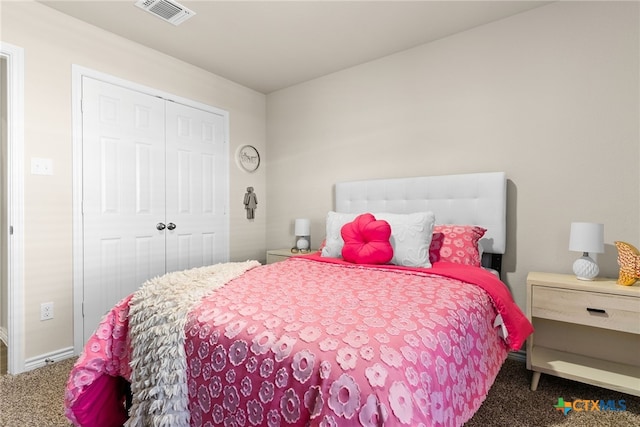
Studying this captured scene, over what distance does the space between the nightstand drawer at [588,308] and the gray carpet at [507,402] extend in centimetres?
46

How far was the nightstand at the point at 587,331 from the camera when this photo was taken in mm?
1843

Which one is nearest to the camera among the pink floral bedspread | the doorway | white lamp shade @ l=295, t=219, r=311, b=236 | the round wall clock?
the pink floral bedspread

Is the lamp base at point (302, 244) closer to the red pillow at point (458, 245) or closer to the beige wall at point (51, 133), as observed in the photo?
the red pillow at point (458, 245)

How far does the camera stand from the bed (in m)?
0.98

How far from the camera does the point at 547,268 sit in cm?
241

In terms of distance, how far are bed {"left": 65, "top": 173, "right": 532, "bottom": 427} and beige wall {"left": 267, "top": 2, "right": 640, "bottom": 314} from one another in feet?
2.41

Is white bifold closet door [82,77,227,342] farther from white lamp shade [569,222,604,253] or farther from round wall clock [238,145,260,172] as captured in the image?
white lamp shade [569,222,604,253]

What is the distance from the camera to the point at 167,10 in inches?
97.3

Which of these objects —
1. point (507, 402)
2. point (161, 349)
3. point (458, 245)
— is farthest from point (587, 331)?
point (161, 349)

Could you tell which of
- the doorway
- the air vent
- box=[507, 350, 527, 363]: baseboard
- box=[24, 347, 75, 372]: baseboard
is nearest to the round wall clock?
the air vent

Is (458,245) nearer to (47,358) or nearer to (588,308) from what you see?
(588,308)

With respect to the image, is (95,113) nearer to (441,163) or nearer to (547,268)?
(441,163)

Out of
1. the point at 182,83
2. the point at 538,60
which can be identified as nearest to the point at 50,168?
the point at 182,83

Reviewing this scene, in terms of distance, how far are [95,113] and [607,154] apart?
3.69 metres
